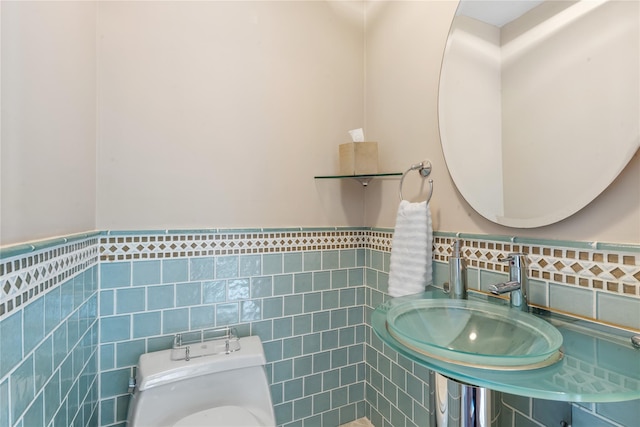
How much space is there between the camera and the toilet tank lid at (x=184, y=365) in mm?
952

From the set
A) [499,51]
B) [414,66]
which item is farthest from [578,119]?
[414,66]

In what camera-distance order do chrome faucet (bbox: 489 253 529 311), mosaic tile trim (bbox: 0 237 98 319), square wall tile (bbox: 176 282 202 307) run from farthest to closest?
1. square wall tile (bbox: 176 282 202 307)
2. chrome faucet (bbox: 489 253 529 311)
3. mosaic tile trim (bbox: 0 237 98 319)

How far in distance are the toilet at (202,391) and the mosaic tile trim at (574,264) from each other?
87 centimetres

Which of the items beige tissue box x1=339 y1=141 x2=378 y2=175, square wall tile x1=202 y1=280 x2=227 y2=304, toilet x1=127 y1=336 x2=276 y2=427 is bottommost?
toilet x1=127 y1=336 x2=276 y2=427

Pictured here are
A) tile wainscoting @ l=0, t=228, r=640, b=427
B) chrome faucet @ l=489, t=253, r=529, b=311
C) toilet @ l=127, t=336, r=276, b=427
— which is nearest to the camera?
tile wainscoting @ l=0, t=228, r=640, b=427

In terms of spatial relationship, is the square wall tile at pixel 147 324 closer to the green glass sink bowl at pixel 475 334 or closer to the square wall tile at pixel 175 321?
the square wall tile at pixel 175 321

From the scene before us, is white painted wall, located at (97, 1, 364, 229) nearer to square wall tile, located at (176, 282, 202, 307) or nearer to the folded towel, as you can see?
square wall tile, located at (176, 282, 202, 307)

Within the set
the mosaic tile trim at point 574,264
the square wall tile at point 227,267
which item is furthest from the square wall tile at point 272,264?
the mosaic tile trim at point 574,264

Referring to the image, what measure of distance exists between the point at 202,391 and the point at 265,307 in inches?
14.9

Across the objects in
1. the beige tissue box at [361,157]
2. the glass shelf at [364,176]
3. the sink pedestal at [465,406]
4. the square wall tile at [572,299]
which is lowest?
the sink pedestal at [465,406]

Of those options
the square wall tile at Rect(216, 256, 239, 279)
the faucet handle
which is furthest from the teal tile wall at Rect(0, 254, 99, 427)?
the faucet handle

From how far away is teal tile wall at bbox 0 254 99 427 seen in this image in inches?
20.0

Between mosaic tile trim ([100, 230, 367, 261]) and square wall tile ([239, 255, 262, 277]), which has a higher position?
mosaic tile trim ([100, 230, 367, 261])

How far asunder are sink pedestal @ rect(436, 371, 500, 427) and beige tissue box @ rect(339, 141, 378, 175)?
2.79 feet
